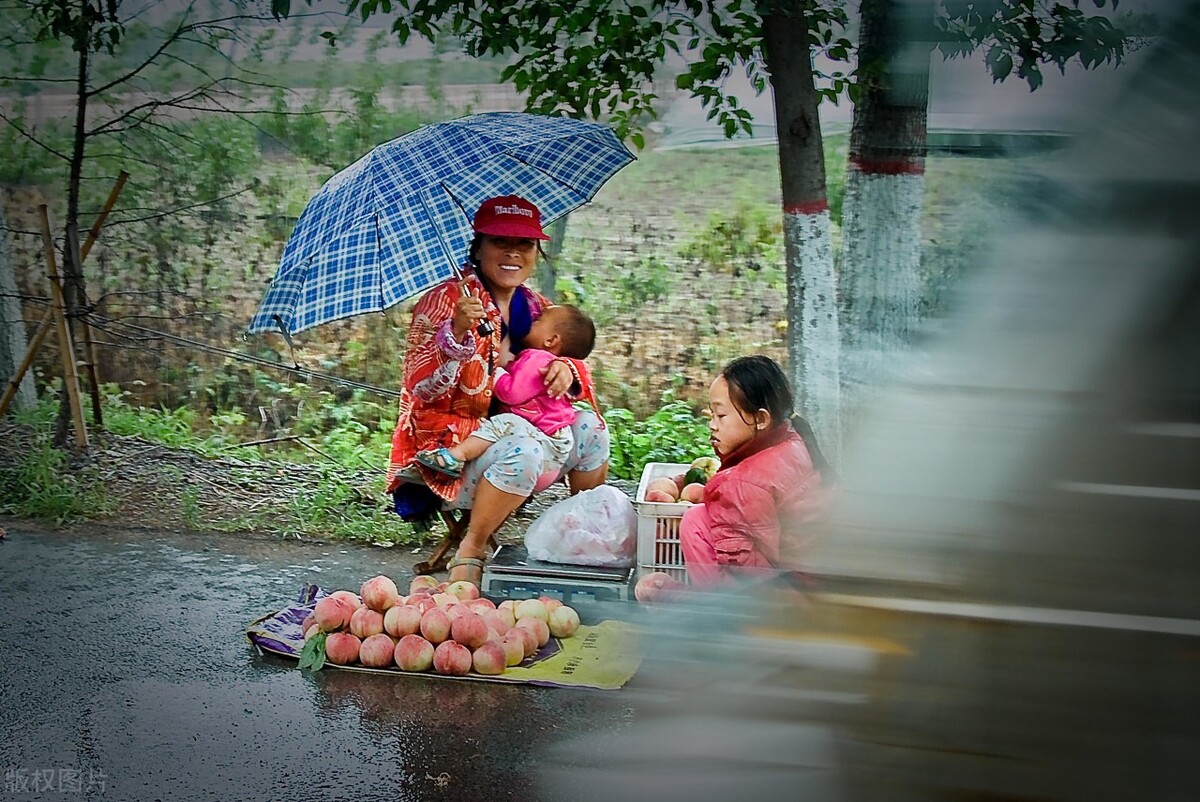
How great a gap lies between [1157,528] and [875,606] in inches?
12.5

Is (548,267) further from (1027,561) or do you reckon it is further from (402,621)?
(1027,561)

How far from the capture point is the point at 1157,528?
138 centimetres

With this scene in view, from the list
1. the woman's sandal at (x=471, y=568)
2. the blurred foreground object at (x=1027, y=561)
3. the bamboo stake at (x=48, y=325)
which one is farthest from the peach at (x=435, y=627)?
the bamboo stake at (x=48, y=325)

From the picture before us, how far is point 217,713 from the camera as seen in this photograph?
400 centimetres

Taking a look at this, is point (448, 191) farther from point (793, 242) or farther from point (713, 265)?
point (713, 265)

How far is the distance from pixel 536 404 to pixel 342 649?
1.30m

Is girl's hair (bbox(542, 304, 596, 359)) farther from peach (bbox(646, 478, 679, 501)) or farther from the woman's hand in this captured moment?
peach (bbox(646, 478, 679, 501))

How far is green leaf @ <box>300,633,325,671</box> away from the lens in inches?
172

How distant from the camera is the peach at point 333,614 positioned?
14.6 ft

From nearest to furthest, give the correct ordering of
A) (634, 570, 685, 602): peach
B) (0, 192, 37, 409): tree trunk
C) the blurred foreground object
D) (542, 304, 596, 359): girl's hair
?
1. the blurred foreground object
2. (634, 570, 685, 602): peach
3. (542, 304, 596, 359): girl's hair
4. (0, 192, 37, 409): tree trunk

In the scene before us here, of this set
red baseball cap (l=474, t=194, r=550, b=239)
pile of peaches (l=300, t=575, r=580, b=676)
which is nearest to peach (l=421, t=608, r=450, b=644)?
pile of peaches (l=300, t=575, r=580, b=676)

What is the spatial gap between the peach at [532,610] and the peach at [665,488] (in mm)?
578

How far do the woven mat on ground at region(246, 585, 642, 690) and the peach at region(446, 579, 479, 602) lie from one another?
37 centimetres

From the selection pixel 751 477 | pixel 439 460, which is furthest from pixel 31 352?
pixel 751 477
